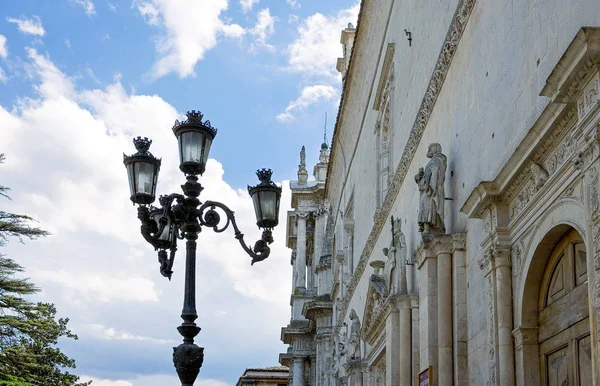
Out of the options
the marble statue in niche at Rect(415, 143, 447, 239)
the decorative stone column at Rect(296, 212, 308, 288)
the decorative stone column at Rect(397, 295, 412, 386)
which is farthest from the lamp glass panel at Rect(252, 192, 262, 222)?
the decorative stone column at Rect(296, 212, 308, 288)

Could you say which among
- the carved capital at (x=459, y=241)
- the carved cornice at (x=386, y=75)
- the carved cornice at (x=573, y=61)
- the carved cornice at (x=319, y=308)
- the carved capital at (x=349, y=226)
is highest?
the carved cornice at (x=386, y=75)

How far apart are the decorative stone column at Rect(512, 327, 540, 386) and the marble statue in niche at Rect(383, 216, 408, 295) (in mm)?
5756

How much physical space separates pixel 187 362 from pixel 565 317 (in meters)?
3.71

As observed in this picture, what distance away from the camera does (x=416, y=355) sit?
47.3ft

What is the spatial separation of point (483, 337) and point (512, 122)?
2480 millimetres

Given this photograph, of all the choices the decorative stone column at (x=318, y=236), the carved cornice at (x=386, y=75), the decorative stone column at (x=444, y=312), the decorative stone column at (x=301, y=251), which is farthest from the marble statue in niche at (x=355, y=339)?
the decorative stone column at (x=301, y=251)

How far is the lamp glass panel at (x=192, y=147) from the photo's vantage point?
10.0 metres

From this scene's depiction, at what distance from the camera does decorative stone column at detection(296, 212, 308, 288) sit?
136 feet

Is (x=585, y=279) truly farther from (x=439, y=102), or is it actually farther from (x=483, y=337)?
(x=439, y=102)

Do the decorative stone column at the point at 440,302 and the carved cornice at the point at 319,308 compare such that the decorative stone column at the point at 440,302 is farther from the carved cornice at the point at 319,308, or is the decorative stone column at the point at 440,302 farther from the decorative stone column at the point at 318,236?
the decorative stone column at the point at 318,236

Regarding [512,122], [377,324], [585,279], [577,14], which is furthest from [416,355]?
[577,14]

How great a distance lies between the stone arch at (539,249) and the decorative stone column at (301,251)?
106 ft

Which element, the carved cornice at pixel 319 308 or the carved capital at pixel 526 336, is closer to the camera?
the carved capital at pixel 526 336

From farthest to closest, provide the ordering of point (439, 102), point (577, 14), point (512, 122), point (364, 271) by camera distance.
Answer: point (364, 271) < point (439, 102) < point (512, 122) < point (577, 14)
